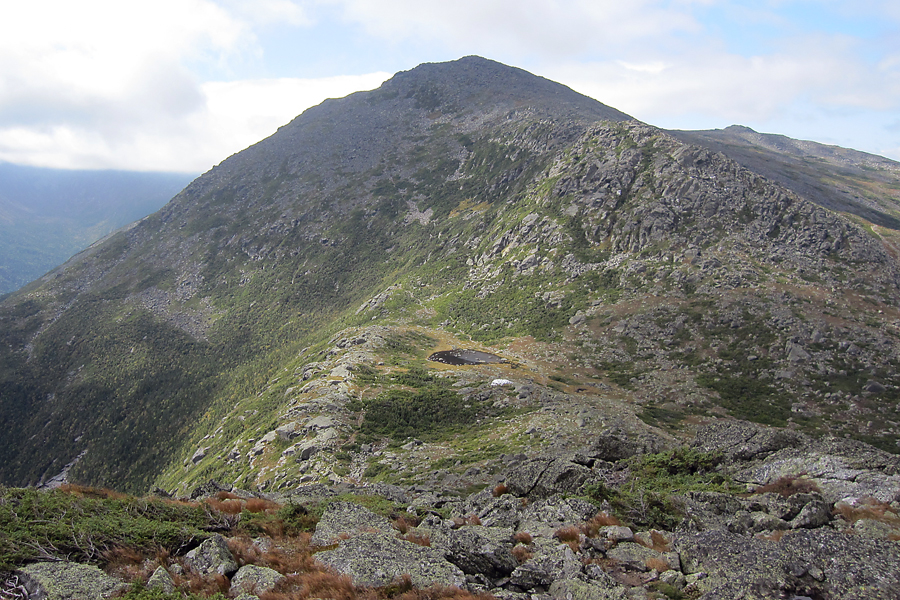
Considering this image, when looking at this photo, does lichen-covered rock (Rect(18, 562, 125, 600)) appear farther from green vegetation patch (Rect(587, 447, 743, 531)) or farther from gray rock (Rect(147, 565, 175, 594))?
green vegetation patch (Rect(587, 447, 743, 531))

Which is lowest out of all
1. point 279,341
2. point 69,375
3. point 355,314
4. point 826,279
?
point 69,375

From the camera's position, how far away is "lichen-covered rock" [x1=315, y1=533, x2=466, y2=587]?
38.8 ft

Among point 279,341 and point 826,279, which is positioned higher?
point 826,279

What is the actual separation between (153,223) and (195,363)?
3980 inches

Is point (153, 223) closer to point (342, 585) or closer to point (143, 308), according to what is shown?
point (143, 308)

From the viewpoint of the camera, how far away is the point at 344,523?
17.0 meters

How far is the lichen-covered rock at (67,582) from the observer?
9.32m

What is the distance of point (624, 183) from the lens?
90.0 m

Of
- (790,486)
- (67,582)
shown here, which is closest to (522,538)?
(790,486)

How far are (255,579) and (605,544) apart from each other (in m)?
11.9

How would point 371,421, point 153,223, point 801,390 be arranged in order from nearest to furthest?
point 371,421 → point 801,390 → point 153,223

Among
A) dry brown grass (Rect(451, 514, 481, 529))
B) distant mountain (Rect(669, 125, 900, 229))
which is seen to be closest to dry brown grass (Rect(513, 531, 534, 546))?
dry brown grass (Rect(451, 514, 481, 529))

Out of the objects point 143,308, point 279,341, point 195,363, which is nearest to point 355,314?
A: point 279,341

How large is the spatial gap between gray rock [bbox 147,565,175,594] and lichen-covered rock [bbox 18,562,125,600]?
2.01 ft
